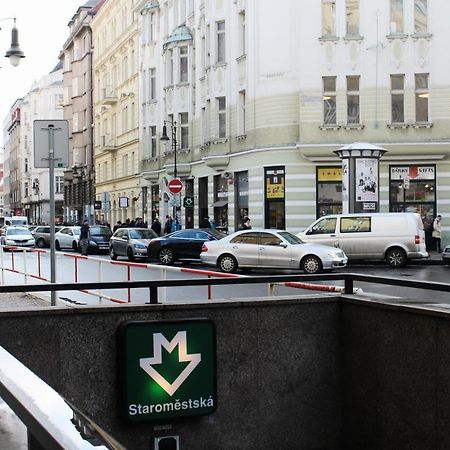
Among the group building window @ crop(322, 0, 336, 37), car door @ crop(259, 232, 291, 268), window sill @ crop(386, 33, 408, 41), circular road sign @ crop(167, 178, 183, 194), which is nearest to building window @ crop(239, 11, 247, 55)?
building window @ crop(322, 0, 336, 37)

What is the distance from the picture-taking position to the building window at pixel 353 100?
34625 millimetres

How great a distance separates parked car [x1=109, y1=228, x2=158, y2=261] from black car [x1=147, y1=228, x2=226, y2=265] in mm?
2682

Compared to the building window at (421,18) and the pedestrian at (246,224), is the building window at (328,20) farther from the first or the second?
the pedestrian at (246,224)

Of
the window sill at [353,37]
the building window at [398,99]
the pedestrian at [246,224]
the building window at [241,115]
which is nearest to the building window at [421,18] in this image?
the building window at [398,99]

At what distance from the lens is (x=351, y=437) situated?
8.26 metres

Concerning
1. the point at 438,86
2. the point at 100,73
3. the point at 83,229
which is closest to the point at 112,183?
the point at 100,73

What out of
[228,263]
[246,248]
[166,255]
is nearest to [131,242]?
[166,255]

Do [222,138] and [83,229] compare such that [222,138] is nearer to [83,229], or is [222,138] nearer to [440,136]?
[83,229]

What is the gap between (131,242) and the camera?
33.8 metres

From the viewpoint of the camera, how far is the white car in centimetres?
4559

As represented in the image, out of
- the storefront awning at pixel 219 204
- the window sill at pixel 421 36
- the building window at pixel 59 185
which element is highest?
the window sill at pixel 421 36

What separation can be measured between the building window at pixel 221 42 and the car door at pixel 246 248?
16.2 meters

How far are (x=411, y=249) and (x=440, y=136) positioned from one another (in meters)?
8.68

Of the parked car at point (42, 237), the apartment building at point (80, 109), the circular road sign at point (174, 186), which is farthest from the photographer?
the apartment building at point (80, 109)
